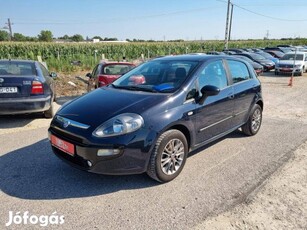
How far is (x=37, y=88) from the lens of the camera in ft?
18.9

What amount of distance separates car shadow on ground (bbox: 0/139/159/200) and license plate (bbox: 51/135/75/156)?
44cm

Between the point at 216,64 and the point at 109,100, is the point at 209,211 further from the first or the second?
the point at 216,64

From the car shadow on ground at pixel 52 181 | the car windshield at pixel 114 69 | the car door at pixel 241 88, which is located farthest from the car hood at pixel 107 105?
the car windshield at pixel 114 69

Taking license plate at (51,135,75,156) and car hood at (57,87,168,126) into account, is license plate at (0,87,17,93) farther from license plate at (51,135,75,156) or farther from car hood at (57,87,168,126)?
license plate at (51,135,75,156)

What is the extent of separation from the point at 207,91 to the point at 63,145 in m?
2.00

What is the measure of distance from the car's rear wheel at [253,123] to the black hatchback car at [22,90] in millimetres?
4204

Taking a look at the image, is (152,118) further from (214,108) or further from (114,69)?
(114,69)

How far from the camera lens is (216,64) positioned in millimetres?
4332

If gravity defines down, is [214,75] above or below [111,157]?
above

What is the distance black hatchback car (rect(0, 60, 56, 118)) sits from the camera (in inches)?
216

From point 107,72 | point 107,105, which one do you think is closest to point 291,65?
point 107,72

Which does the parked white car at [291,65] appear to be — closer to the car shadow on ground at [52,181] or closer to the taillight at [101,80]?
the taillight at [101,80]

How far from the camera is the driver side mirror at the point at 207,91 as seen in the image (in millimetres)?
3685

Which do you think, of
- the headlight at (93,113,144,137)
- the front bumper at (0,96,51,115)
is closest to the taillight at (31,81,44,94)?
the front bumper at (0,96,51,115)
